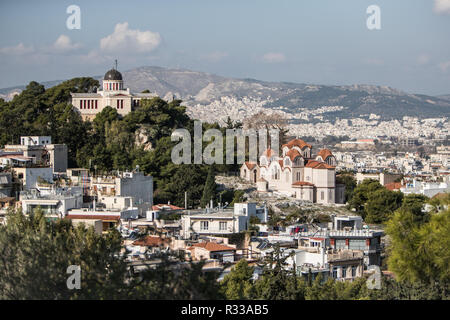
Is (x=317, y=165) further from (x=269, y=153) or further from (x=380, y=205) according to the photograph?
(x=380, y=205)

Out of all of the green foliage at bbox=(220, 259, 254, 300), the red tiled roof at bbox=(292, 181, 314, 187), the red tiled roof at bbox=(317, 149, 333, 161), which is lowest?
the green foliage at bbox=(220, 259, 254, 300)

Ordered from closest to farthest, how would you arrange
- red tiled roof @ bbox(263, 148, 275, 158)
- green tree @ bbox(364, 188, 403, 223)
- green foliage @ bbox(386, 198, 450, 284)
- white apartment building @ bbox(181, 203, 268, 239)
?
green foliage @ bbox(386, 198, 450, 284) < white apartment building @ bbox(181, 203, 268, 239) < green tree @ bbox(364, 188, 403, 223) < red tiled roof @ bbox(263, 148, 275, 158)

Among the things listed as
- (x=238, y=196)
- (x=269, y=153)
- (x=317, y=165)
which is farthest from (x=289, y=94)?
(x=238, y=196)

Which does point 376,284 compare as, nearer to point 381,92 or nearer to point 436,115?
point 436,115

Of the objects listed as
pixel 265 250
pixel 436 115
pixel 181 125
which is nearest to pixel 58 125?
pixel 181 125

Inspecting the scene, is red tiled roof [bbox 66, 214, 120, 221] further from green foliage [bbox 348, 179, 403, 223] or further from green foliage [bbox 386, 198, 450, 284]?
green foliage [bbox 348, 179, 403, 223]

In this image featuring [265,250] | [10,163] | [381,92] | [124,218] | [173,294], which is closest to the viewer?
[173,294]

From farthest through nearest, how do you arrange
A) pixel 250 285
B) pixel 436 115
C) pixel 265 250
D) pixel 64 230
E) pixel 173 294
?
pixel 436 115 < pixel 265 250 < pixel 64 230 < pixel 250 285 < pixel 173 294

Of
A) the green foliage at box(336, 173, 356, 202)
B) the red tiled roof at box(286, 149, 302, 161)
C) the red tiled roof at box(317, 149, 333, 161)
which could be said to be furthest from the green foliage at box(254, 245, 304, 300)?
the green foliage at box(336, 173, 356, 202)

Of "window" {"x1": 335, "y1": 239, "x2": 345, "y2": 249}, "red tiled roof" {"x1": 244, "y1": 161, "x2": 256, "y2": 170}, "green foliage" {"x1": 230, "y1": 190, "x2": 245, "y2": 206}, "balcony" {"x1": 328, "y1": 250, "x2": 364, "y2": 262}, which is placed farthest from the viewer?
"red tiled roof" {"x1": 244, "y1": 161, "x2": 256, "y2": 170}
